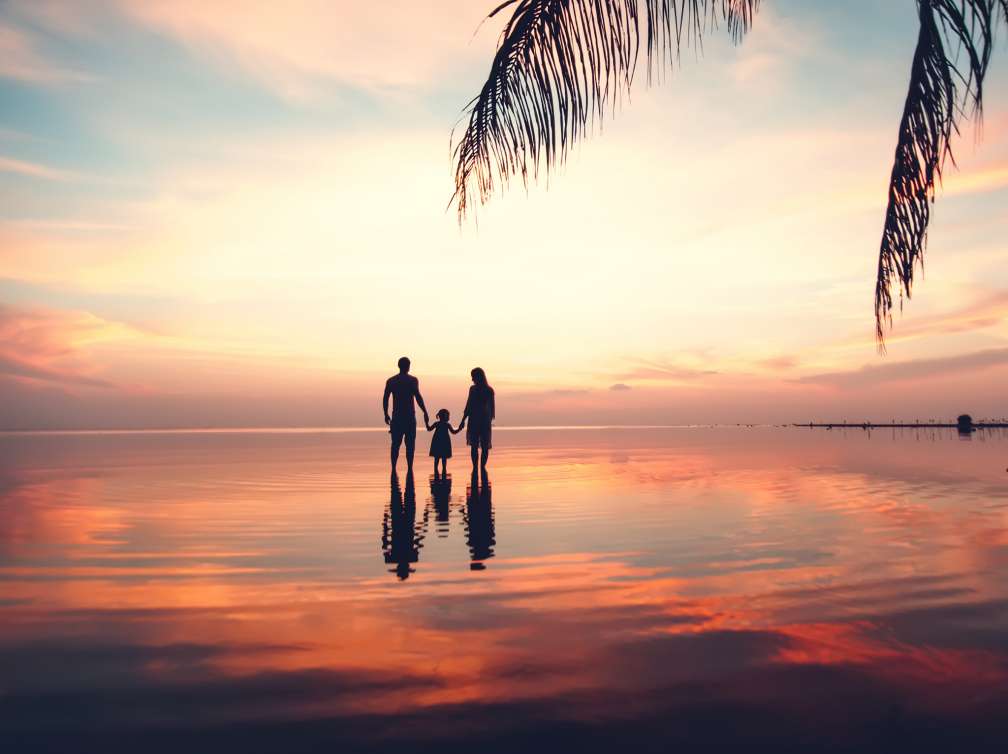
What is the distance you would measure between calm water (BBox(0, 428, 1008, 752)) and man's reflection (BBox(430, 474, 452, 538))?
0.10 m

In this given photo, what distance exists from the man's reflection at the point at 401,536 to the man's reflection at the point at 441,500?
0.30 meters

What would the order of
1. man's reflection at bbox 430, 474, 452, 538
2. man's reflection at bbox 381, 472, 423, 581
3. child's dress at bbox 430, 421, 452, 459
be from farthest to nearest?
1. child's dress at bbox 430, 421, 452, 459
2. man's reflection at bbox 430, 474, 452, 538
3. man's reflection at bbox 381, 472, 423, 581

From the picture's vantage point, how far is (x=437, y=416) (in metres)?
18.2

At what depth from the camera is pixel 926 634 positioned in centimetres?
432

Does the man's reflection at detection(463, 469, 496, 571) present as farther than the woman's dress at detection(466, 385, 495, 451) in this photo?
No

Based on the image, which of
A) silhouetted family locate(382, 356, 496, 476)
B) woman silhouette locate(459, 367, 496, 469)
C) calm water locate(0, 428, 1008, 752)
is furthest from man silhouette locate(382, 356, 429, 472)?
calm water locate(0, 428, 1008, 752)

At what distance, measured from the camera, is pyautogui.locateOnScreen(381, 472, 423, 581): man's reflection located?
6.84m

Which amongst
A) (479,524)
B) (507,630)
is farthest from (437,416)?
(507,630)

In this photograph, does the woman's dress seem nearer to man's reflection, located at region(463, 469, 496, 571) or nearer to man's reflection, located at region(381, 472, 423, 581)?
man's reflection, located at region(463, 469, 496, 571)

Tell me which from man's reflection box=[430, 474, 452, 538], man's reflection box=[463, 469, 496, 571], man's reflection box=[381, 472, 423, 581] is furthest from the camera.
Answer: man's reflection box=[430, 474, 452, 538]

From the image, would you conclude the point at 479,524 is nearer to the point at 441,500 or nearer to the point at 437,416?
the point at 441,500

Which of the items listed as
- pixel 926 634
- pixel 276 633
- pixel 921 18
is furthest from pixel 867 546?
pixel 276 633

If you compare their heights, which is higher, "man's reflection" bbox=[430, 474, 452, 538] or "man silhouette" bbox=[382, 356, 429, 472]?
"man silhouette" bbox=[382, 356, 429, 472]

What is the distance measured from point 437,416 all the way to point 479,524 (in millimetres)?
9069
